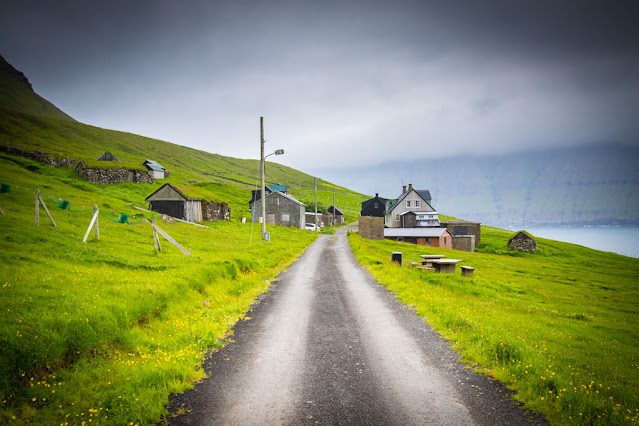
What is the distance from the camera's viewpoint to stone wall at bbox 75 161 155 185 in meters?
64.9

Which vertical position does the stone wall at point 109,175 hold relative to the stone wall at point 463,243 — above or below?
above

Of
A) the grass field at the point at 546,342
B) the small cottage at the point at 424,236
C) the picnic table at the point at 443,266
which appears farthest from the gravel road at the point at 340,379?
the small cottage at the point at 424,236

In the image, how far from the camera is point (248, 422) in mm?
5621

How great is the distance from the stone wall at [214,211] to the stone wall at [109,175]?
29.4m

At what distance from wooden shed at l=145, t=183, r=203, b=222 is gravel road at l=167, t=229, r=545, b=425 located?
4121cm

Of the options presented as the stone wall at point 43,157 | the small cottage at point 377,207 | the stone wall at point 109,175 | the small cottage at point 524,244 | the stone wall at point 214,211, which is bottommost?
the small cottage at point 524,244

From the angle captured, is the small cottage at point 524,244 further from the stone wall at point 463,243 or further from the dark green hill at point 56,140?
the dark green hill at point 56,140

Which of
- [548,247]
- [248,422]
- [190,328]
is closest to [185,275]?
[190,328]

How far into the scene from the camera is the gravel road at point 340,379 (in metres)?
5.85

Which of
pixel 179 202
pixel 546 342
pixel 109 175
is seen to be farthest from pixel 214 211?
pixel 546 342

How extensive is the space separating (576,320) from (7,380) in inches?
957

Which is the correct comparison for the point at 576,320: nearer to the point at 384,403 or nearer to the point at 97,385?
the point at 384,403

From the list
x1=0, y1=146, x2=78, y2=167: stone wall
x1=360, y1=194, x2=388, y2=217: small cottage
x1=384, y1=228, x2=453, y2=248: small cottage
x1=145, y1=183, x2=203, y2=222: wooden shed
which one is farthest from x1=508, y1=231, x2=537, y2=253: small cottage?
x1=0, y1=146, x2=78, y2=167: stone wall

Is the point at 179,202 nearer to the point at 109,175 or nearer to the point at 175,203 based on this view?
the point at 175,203
